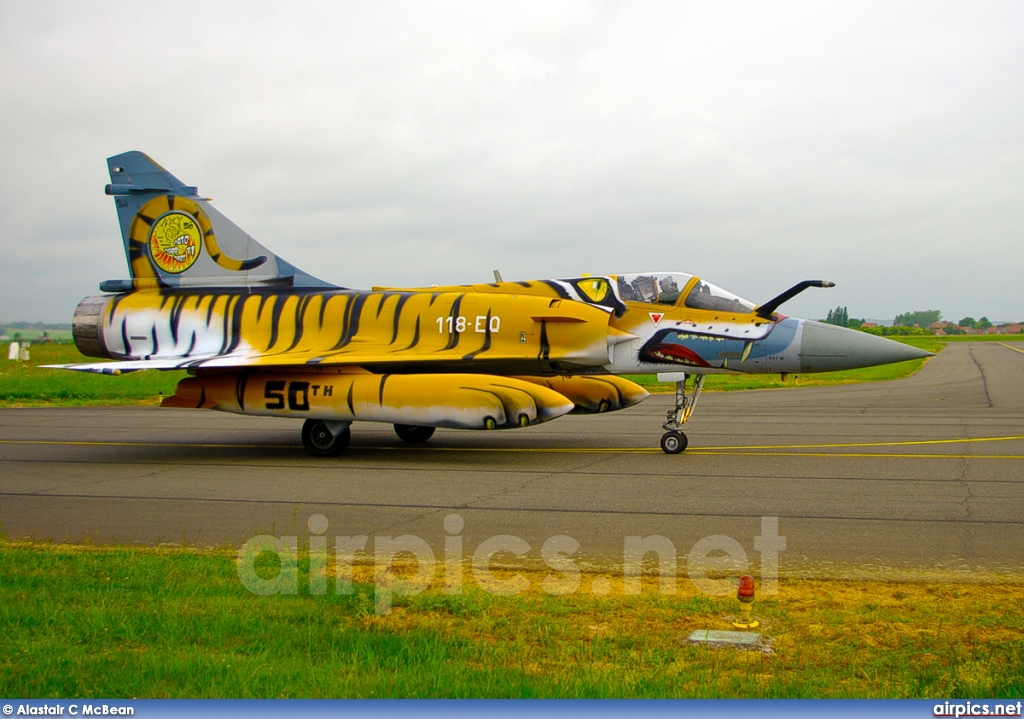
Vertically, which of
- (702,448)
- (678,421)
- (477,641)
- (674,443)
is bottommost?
(477,641)

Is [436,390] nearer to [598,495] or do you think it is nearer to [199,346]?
[598,495]

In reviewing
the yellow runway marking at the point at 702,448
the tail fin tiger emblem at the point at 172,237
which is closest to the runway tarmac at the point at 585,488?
the yellow runway marking at the point at 702,448

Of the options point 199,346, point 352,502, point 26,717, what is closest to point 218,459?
point 199,346

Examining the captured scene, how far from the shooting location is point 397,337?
48.2ft

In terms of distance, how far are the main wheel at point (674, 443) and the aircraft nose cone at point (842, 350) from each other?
6.44ft

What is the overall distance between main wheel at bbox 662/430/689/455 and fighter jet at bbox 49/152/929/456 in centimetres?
2

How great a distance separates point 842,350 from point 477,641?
29.9ft

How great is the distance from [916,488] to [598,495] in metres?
3.59

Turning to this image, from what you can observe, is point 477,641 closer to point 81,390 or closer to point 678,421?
point 678,421

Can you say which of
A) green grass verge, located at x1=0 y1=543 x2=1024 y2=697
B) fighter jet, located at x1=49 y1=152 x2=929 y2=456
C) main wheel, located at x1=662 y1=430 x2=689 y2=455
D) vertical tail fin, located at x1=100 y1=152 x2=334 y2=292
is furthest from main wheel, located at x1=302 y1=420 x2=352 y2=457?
green grass verge, located at x1=0 y1=543 x2=1024 y2=697

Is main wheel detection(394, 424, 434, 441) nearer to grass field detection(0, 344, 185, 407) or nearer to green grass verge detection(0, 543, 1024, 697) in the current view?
green grass verge detection(0, 543, 1024, 697)

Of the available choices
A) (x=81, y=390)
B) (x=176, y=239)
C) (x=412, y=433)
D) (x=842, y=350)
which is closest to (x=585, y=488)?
(x=842, y=350)

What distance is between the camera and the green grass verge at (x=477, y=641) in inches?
184

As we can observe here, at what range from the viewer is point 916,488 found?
10.6 m
